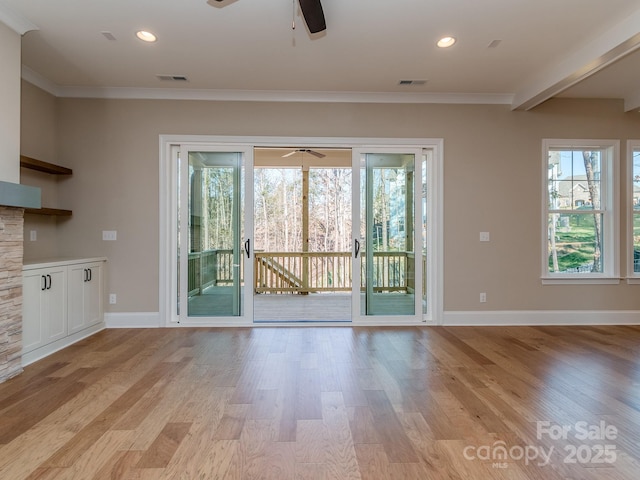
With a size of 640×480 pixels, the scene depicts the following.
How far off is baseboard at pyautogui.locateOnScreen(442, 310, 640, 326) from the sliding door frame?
29 cm

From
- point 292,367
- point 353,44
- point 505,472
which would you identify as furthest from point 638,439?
point 353,44

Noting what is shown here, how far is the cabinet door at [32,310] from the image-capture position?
301 cm

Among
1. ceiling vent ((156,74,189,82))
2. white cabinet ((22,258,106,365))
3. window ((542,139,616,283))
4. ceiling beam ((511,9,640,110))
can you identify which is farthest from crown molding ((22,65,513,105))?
white cabinet ((22,258,106,365))

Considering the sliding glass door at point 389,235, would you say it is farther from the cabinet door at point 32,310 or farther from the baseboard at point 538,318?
the cabinet door at point 32,310

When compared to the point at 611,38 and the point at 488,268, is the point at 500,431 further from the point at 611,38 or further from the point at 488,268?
the point at 611,38

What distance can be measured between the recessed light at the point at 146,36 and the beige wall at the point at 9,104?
3.12 feet

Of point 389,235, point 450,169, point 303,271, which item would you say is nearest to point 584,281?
point 450,169

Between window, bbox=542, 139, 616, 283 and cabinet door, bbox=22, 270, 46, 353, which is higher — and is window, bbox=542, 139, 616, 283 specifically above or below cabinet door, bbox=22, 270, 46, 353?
above

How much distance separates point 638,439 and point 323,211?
6.50m

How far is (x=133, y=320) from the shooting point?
168 inches

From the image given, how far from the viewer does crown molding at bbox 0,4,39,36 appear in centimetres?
273

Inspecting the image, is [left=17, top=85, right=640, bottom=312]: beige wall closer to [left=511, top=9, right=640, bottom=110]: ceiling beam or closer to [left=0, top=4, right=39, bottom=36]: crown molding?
[left=511, top=9, right=640, bottom=110]: ceiling beam

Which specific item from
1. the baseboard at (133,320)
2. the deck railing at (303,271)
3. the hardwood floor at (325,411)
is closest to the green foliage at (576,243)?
the hardwood floor at (325,411)

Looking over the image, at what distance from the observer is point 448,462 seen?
67.3 inches
